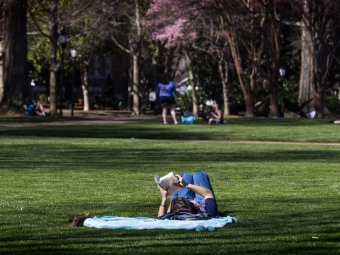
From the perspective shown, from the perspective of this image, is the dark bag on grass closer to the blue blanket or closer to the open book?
the blue blanket

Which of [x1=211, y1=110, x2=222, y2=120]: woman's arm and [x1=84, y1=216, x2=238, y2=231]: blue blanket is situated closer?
[x1=84, y1=216, x2=238, y2=231]: blue blanket

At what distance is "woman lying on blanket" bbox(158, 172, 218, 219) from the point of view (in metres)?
12.2

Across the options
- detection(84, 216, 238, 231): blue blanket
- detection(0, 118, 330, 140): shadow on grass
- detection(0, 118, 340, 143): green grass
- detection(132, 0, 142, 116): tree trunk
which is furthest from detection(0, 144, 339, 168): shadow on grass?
detection(132, 0, 142, 116): tree trunk

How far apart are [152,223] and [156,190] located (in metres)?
4.45

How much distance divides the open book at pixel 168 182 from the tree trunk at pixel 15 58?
33389 millimetres

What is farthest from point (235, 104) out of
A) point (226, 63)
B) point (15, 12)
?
point (15, 12)

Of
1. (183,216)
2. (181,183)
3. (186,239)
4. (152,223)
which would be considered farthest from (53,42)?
(186,239)

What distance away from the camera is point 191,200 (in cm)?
1290

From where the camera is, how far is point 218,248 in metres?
9.84

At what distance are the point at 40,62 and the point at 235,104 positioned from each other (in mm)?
22241

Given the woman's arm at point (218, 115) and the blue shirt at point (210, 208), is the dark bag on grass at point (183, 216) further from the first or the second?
the woman's arm at point (218, 115)

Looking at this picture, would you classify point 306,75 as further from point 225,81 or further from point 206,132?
point 206,132

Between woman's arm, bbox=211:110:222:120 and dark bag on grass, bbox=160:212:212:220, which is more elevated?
woman's arm, bbox=211:110:222:120

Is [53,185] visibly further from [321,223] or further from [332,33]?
[332,33]
